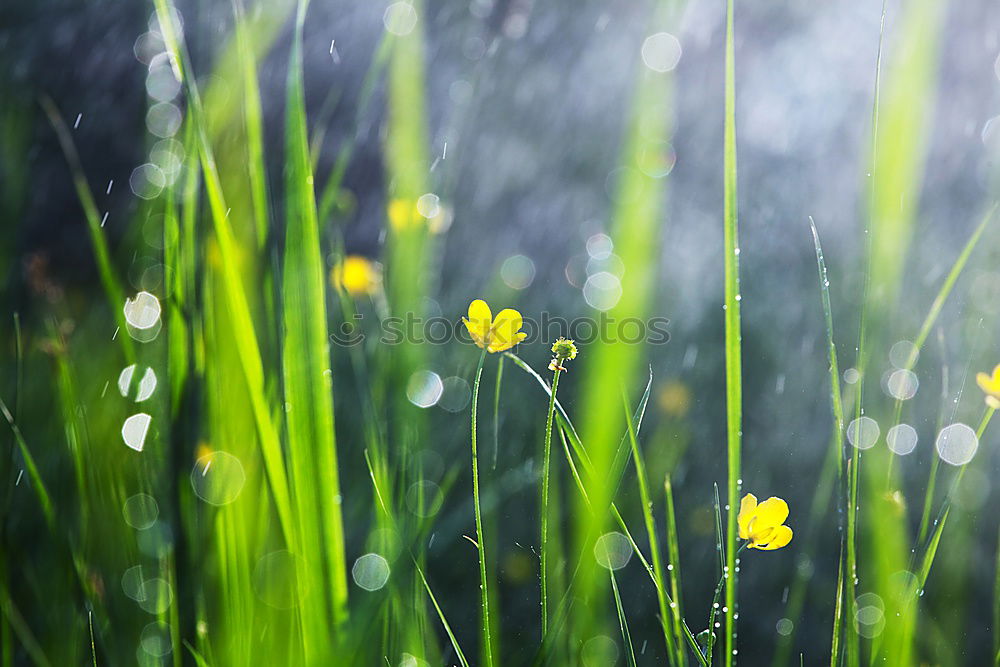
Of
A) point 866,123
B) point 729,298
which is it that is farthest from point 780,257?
point 729,298

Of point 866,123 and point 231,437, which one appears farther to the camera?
point 866,123

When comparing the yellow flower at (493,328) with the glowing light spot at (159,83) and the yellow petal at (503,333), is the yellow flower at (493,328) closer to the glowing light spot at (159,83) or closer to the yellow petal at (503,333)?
the yellow petal at (503,333)

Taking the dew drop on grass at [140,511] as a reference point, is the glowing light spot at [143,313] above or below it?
above

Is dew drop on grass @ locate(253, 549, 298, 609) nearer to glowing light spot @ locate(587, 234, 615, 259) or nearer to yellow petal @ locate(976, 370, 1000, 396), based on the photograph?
yellow petal @ locate(976, 370, 1000, 396)

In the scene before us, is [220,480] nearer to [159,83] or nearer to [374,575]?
[374,575]

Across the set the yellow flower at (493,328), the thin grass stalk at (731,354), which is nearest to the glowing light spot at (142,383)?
the yellow flower at (493,328)

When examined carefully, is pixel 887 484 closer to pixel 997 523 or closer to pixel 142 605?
pixel 142 605
